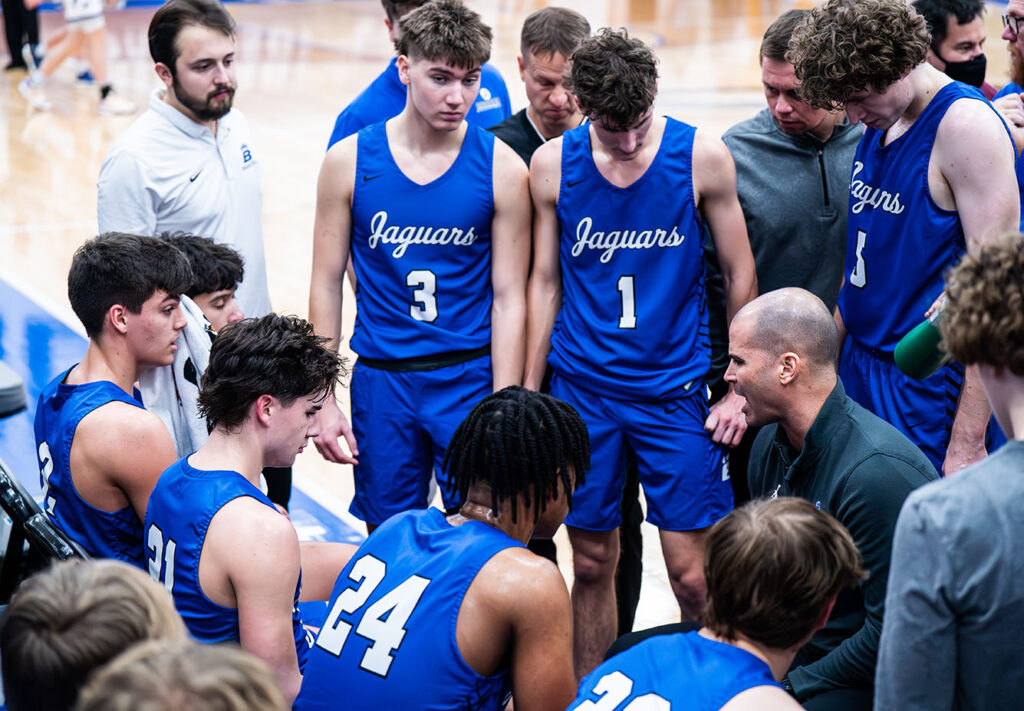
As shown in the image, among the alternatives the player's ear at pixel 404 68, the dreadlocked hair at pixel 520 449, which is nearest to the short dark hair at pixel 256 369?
the dreadlocked hair at pixel 520 449

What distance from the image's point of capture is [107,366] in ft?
11.0

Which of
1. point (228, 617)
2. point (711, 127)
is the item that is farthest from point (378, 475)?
point (711, 127)

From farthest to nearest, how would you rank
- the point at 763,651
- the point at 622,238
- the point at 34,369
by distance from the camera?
the point at 34,369
the point at 622,238
the point at 763,651

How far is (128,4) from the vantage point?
18.0 metres

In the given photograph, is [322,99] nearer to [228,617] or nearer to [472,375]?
[472,375]

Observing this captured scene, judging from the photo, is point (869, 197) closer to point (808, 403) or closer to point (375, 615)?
point (808, 403)

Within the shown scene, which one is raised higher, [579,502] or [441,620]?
[441,620]

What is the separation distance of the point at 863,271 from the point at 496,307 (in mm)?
1177

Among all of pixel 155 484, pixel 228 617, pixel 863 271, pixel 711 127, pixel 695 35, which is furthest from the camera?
pixel 695 35

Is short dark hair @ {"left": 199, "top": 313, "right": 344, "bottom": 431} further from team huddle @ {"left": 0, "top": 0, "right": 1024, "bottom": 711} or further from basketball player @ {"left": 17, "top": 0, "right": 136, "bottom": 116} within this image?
basketball player @ {"left": 17, "top": 0, "right": 136, "bottom": 116}

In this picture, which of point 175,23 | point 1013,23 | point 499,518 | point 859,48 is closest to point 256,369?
point 499,518

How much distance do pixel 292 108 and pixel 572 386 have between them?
9552 mm

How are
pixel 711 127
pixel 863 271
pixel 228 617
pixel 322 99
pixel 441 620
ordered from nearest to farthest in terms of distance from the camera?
pixel 441 620
pixel 228 617
pixel 863 271
pixel 711 127
pixel 322 99

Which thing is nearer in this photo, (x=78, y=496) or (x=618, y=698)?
(x=618, y=698)
